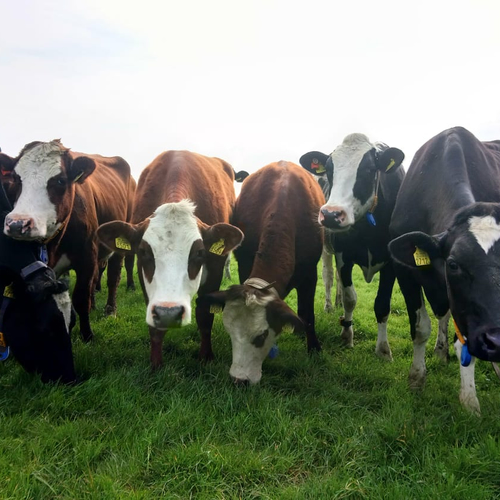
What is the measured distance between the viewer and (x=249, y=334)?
167 inches

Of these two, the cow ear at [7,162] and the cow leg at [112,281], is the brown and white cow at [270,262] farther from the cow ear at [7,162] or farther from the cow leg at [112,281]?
the cow ear at [7,162]

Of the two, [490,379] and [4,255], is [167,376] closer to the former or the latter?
[4,255]

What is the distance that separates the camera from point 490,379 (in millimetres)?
4738

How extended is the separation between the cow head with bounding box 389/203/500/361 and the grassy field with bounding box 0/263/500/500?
81cm

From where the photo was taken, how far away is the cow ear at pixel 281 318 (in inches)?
161

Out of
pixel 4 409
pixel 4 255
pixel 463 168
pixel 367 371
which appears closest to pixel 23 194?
pixel 4 255

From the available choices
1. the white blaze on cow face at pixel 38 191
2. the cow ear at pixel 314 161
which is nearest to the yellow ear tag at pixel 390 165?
the cow ear at pixel 314 161

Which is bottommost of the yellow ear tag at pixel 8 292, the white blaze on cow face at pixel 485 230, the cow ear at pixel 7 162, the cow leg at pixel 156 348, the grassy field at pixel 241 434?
the grassy field at pixel 241 434

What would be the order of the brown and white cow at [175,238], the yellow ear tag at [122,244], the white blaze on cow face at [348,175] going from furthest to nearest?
the white blaze on cow face at [348,175], the yellow ear tag at [122,244], the brown and white cow at [175,238]

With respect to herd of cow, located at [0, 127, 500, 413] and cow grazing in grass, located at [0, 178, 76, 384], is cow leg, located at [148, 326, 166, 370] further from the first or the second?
cow grazing in grass, located at [0, 178, 76, 384]

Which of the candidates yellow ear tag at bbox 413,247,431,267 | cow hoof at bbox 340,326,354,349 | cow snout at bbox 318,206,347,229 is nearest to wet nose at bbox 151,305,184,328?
yellow ear tag at bbox 413,247,431,267

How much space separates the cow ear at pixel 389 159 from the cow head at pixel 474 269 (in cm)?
224

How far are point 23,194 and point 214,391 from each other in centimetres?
268

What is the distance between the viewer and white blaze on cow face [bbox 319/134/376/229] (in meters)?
5.13
